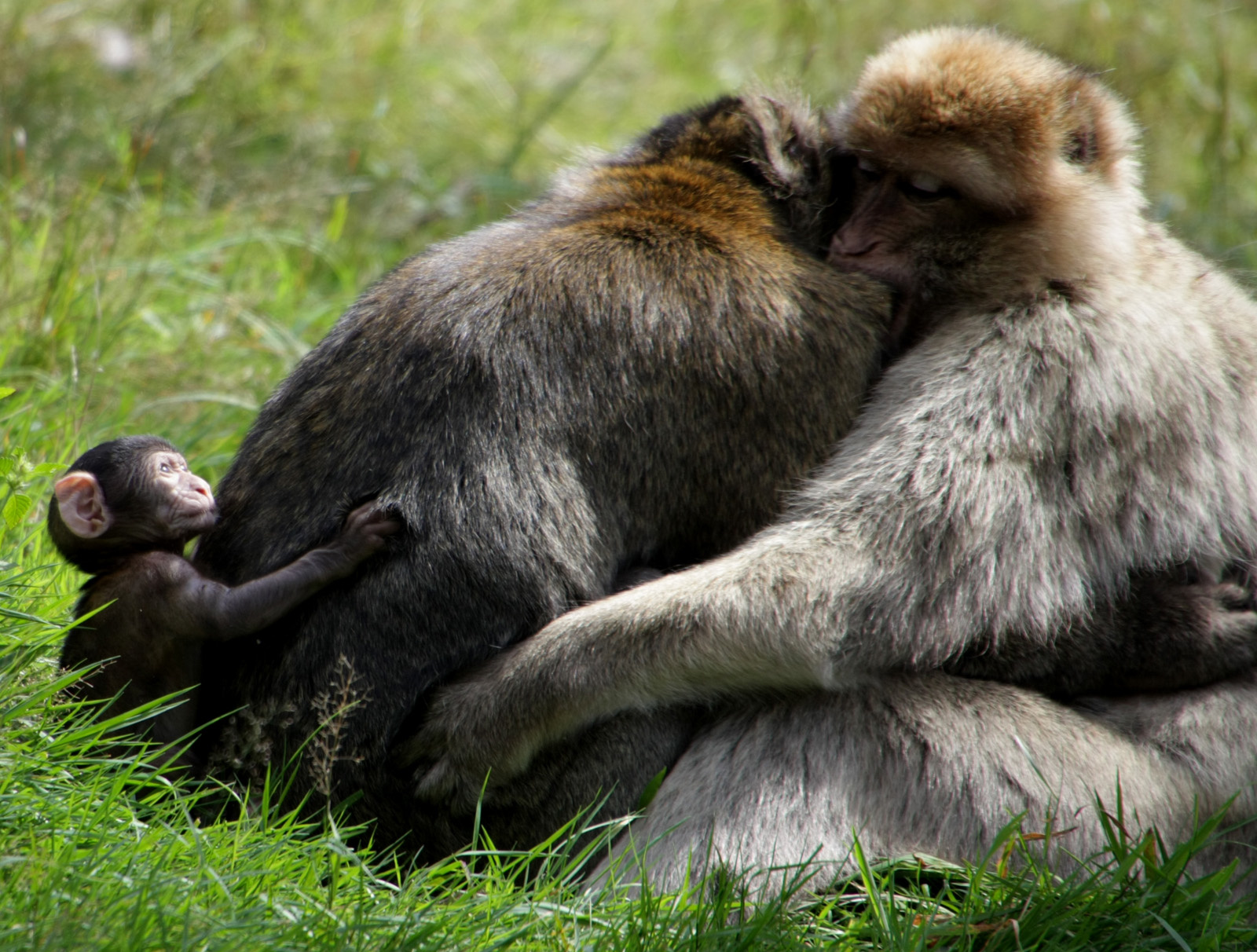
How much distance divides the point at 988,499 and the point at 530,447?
110cm

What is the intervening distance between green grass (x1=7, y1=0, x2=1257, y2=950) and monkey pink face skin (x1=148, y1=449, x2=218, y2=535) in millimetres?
352

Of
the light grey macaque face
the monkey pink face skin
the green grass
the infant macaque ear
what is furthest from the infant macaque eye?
the infant macaque ear

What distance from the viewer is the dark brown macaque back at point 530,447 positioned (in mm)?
3158

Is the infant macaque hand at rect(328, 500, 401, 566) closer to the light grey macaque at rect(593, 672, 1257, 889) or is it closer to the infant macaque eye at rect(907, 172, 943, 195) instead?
the light grey macaque at rect(593, 672, 1257, 889)

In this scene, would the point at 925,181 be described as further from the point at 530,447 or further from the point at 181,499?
the point at 181,499

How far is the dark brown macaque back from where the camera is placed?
3158 mm

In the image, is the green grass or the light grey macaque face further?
the light grey macaque face

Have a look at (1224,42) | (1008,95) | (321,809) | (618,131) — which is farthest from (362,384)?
(1224,42)

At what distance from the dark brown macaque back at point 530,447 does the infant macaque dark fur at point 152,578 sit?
0.08 m

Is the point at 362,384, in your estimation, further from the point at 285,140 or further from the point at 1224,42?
the point at 1224,42

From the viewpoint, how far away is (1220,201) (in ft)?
24.7

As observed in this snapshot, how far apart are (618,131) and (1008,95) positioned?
4.86 meters

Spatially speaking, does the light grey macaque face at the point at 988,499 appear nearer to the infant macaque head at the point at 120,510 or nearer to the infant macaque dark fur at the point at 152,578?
the infant macaque dark fur at the point at 152,578

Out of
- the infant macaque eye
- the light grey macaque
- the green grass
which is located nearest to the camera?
the green grass
